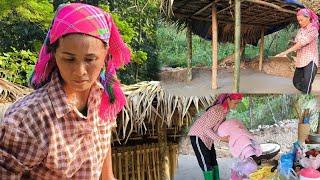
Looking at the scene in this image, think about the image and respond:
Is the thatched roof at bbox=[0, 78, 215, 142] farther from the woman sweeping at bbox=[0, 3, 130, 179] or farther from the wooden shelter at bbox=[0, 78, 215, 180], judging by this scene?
the woman sweeping at bbox=[0, 3, 130, 179]

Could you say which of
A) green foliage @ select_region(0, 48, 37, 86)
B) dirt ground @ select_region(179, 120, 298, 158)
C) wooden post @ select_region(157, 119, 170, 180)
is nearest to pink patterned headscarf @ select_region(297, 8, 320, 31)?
dirt ground @ select_region(179, 120, 298, 158)

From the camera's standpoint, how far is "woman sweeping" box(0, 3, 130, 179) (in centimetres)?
59

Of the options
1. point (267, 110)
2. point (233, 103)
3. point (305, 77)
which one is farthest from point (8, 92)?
point (305, 77)

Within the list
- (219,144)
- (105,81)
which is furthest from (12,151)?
(219,144)

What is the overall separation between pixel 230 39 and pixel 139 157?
49.1 inches

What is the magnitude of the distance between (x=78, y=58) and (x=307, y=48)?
0.35 metres

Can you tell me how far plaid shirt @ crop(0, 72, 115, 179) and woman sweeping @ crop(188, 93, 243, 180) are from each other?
2.12 feet

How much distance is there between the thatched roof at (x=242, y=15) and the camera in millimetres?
719

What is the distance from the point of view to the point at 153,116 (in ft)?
5.57

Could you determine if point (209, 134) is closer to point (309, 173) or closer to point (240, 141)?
point (240, 141)

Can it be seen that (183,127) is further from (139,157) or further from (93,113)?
(93,113)

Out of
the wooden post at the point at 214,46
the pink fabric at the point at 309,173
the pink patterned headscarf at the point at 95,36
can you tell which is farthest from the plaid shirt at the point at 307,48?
the pink fabric at the point at 309,173

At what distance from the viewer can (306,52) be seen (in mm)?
755

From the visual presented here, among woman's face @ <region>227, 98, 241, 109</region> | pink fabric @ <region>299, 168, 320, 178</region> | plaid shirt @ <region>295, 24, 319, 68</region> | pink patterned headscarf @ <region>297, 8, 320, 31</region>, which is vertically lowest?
pink fabric @ <region>299, 168, 320, 178</region>
